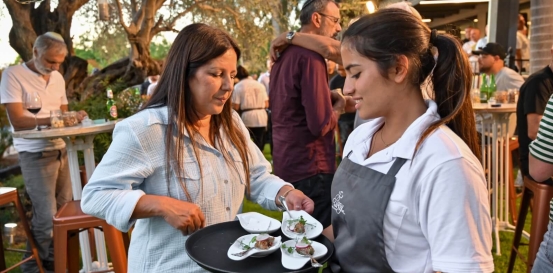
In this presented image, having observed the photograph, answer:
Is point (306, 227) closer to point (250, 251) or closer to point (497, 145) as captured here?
point (250, 251)

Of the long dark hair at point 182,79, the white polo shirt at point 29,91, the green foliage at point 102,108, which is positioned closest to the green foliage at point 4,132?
the green foliage at point 102,108

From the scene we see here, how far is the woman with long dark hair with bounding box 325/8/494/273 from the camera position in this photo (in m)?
1.20

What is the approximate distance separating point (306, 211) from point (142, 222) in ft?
2.04

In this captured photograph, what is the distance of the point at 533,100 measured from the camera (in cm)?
366

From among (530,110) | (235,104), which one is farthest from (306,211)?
(235,104)

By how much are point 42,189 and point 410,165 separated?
3592mm

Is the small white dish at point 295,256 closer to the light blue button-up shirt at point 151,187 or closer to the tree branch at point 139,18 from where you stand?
the light blue button-up shirt at point 151,187

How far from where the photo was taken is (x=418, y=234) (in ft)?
4.21

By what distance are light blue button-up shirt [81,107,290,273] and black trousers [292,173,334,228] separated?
148 cm

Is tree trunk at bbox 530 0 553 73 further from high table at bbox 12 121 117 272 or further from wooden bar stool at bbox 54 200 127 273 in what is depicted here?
wooden bar stool at bbox 54 200 127 273

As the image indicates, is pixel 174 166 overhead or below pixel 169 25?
below

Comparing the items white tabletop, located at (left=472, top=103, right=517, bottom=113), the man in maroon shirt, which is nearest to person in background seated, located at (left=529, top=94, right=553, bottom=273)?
the man in maroon shirt

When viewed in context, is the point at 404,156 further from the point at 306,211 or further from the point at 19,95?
the point at 19,95

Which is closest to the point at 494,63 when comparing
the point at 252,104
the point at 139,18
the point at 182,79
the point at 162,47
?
the point at 252,104
